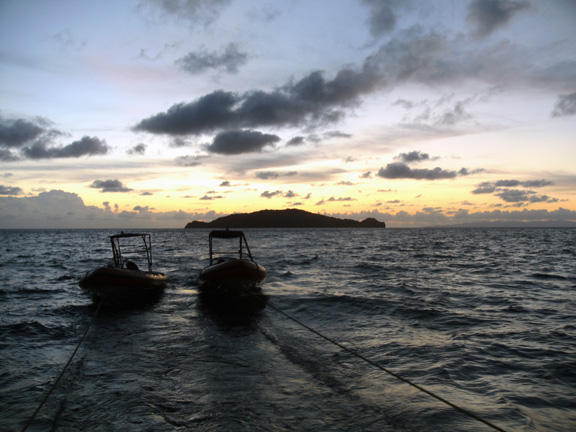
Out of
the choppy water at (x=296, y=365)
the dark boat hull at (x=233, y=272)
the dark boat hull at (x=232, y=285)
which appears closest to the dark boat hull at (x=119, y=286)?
the choppy water at (x=296, y=365)

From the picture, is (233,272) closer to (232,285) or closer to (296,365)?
(232,285)

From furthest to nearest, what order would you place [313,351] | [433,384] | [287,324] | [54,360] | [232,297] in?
1. [232,297]
2. [287,324]
3. [313,351]
4. [54,360]
5. [433,384]

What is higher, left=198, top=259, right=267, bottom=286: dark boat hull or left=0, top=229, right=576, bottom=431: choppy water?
left=198, top=259, right=267, bottom=286: dark boat hull

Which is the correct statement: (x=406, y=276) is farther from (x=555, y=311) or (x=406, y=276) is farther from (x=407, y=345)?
(x=407, y=345)

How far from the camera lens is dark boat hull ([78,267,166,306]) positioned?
1498 centimetres

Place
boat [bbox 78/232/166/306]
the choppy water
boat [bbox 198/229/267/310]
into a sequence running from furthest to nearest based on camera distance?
boat [bbox 198/229/267/310] < boat [bbox 78/232/166/306] < the choppy water

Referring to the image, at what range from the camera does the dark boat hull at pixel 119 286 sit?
15.0 metres

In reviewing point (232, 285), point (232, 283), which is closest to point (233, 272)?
point (232, 283)

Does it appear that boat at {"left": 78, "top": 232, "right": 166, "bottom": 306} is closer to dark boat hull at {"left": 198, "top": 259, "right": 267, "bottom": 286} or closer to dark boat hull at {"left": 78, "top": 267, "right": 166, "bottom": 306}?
dark boat hull at {"left": 78, "top": 267, "right": 166, "bottom": 306}

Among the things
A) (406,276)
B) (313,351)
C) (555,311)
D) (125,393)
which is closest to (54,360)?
(125,393)

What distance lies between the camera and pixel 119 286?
15.4 m

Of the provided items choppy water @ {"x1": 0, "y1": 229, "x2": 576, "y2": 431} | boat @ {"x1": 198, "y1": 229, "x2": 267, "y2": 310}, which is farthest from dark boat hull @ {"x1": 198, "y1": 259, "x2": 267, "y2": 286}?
choppy water @ {"x1": 0, "y1": 229, "x2": 576, "y2": 431}

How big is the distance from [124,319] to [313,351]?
24.6 feet

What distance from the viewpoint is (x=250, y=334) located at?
11000mm
